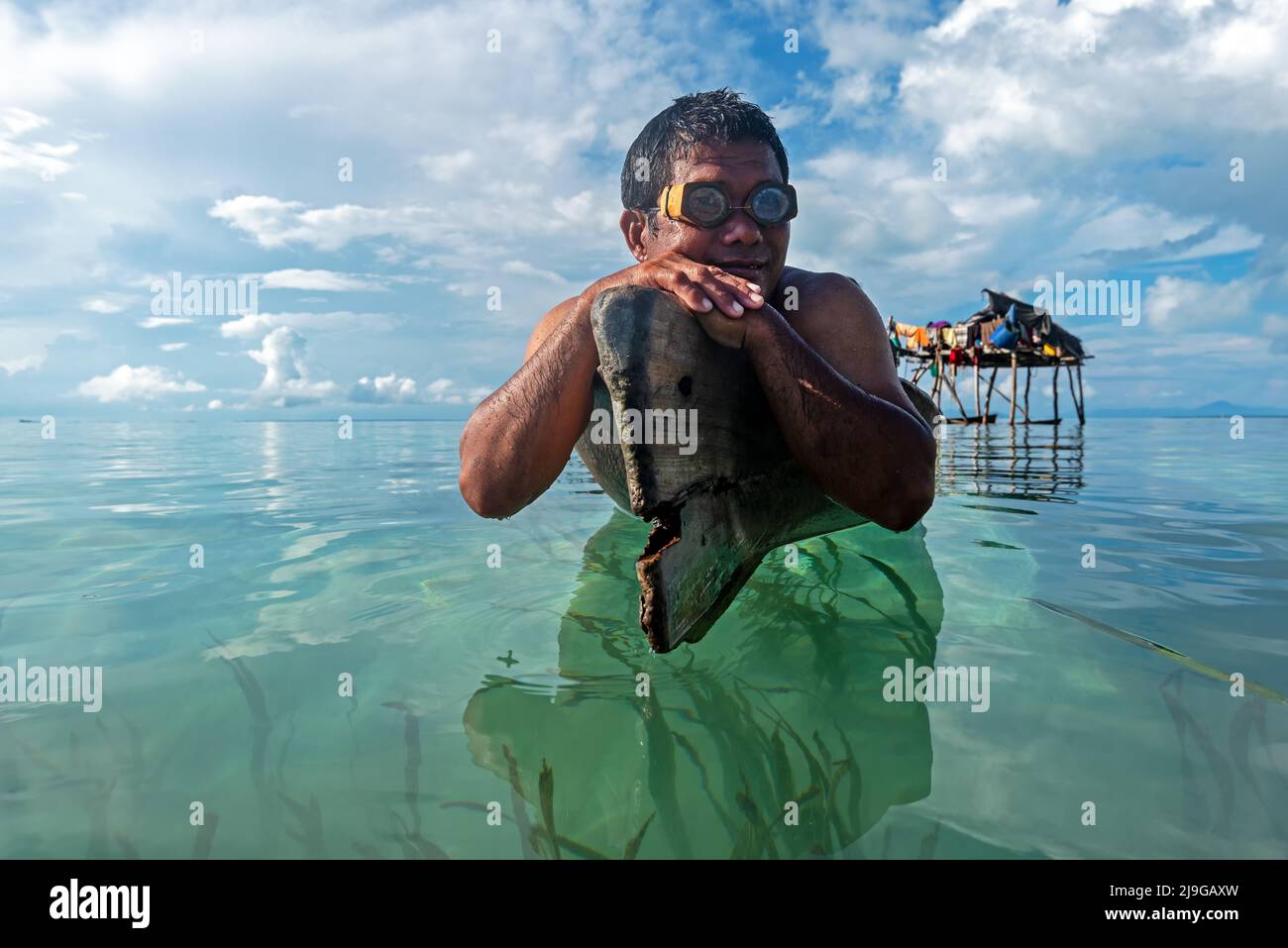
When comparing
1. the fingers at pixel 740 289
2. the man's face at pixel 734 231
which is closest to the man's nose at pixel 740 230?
the man's face at pixel 734 231

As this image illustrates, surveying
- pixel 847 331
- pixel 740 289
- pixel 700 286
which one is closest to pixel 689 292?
pixel 700 286

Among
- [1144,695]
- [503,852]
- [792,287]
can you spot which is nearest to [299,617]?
[503,852]

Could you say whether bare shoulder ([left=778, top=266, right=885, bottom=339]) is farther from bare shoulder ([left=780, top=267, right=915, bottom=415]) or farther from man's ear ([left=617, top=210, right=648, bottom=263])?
man's ear ([left=617, top=210, right=648, bottom=263])

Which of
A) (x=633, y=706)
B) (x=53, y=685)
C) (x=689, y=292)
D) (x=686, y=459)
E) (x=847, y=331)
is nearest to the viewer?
(x=689, y=292)

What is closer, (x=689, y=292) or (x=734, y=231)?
(x=689, y=292)

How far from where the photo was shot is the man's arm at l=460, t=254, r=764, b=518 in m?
2.30

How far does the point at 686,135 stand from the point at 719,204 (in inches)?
16.2

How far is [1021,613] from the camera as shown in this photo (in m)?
3.79

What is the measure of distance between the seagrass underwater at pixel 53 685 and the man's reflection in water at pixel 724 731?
156cm

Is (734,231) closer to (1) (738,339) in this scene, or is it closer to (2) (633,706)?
(1) (738,339)

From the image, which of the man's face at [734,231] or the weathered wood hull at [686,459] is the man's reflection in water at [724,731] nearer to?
the weathered wood hull at [686,459]

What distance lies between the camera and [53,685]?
2.97 meters
